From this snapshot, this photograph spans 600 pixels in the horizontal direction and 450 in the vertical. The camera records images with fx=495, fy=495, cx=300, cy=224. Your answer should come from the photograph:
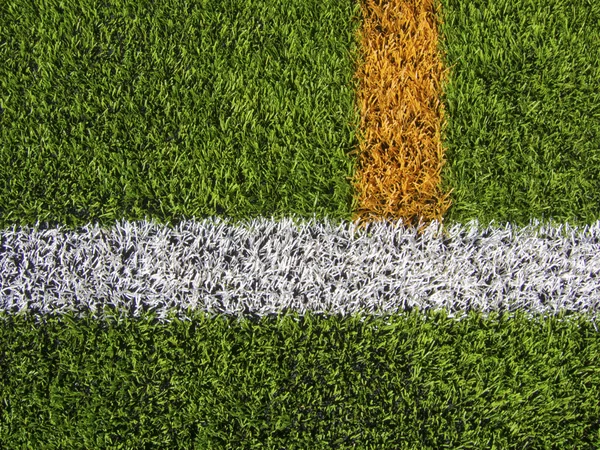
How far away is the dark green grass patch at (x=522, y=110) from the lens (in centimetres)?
153

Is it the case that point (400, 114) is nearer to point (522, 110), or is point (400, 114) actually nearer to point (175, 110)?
point (522, 110)

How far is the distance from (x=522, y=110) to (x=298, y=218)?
2.62 feet

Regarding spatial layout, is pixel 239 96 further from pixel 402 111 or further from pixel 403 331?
pixel 403 331

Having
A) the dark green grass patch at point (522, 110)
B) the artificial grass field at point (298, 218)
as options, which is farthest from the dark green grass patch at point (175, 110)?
the dark green grass patch at point (522, 110)

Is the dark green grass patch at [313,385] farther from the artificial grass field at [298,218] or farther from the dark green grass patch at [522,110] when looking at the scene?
the dark green grass patch at [522,110]

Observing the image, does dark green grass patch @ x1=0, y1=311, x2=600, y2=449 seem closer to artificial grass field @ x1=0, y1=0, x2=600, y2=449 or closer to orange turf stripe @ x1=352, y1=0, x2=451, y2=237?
artificial grass field @ x1=0, y1=0, x2=600, y2=449

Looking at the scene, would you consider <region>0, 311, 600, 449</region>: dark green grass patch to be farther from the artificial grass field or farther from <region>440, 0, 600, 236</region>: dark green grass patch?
<region>440, 0, 600, 236</region>: dark green grass patch

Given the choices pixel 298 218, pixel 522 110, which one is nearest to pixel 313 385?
pixel 298 218

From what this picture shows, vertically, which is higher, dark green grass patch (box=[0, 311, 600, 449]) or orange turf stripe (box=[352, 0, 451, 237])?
orange turf stripe (box=[352, 0, 451, 237])

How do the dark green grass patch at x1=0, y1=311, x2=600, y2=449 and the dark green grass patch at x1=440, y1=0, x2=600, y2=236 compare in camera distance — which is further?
the dark green grass patch at x1=440, y1=0, x2=600, y2=236

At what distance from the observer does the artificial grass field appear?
145cm

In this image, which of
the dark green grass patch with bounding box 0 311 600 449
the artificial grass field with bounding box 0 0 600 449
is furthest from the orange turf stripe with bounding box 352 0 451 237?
the dark green grass patch with bounding box 0 311 600 449

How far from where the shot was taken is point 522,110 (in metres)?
1.59

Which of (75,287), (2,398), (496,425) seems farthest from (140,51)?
(496,425)
